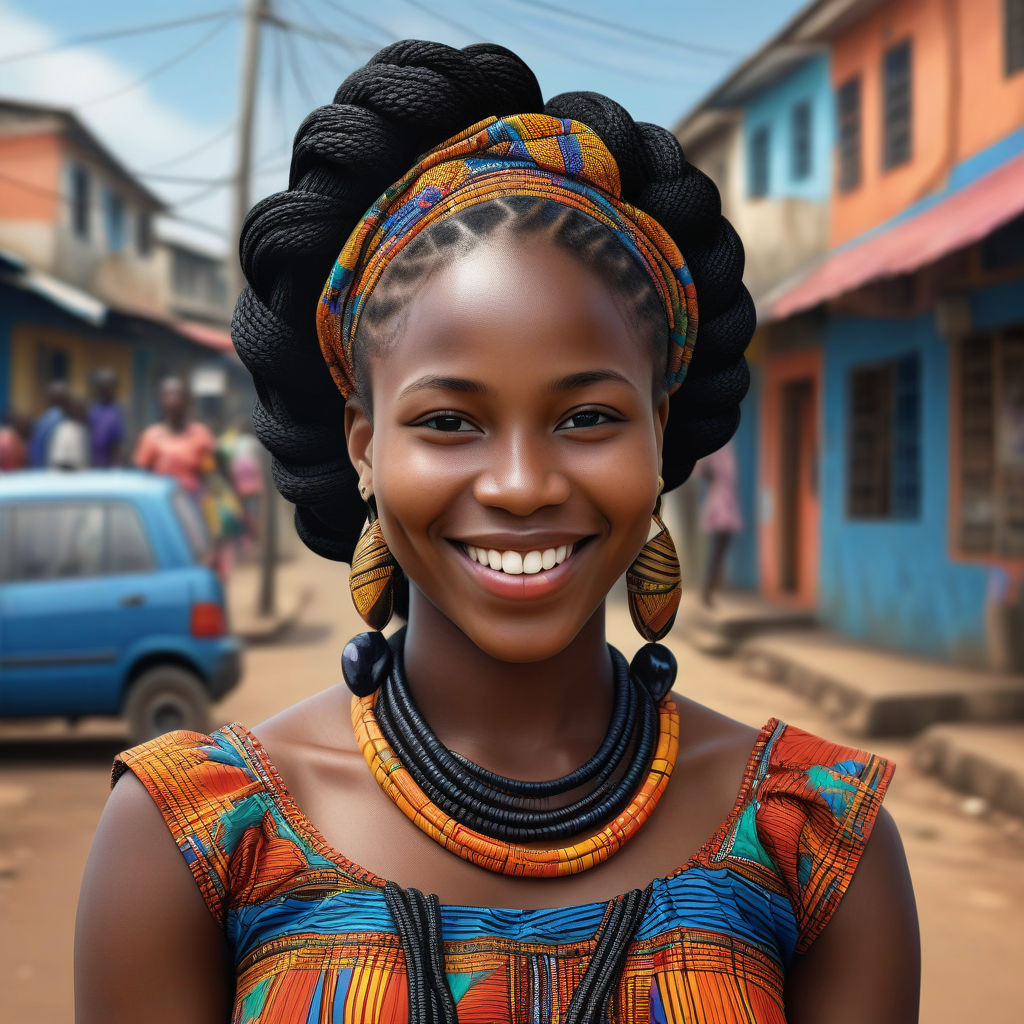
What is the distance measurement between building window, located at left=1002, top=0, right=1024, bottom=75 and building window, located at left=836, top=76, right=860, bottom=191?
2967 mm

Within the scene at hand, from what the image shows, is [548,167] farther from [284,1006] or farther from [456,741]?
[284,1006]

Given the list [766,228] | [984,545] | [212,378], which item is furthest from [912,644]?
[212,378]

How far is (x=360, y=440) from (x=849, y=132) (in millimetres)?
11409

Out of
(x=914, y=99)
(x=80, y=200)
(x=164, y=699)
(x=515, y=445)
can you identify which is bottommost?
(x=164, y=699)

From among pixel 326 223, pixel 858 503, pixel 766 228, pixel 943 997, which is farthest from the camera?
pixel 766 228

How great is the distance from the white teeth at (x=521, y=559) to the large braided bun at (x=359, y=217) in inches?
14.6

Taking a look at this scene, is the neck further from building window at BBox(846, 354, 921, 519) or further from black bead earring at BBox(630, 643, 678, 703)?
building window at BBox(846, 354, 921, 519)

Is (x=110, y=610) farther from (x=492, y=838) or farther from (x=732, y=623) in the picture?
(x=732, y=623)

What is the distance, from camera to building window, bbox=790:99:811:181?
508 inches

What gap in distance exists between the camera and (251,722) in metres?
7.18

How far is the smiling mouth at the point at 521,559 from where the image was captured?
1433 millimetres

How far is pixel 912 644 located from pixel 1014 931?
5.05 m

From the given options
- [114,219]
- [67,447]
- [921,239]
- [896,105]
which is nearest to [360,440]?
[921,239]

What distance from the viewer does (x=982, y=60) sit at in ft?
29.5
